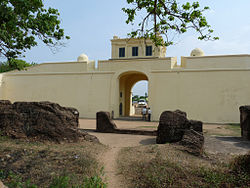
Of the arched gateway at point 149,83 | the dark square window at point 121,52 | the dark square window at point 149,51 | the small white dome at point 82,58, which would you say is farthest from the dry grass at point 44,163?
the small white dome at point 82,58

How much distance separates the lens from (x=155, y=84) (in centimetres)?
1761

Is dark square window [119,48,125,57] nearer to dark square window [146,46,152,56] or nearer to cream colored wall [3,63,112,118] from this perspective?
dark square window [146,46,152,56]

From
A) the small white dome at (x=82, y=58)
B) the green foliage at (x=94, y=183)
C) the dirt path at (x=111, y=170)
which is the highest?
the small white dome at (x=82, y=58)

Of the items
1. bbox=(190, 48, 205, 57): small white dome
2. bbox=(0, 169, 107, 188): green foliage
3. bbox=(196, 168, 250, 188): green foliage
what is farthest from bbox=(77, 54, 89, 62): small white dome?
bbox=(196, 168, 250, 188): green foliage

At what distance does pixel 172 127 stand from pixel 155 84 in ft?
36.6

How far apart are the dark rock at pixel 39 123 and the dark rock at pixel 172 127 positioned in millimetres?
2676

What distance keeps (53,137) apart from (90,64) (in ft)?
47.5

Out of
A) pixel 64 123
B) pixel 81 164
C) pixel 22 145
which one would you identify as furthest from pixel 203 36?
pixel 22 145

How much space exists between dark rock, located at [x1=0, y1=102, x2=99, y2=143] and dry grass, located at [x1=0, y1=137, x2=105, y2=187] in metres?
0.66

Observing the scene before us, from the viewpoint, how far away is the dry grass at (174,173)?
11.0 feet

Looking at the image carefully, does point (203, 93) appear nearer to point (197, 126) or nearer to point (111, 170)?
point (197, 126)

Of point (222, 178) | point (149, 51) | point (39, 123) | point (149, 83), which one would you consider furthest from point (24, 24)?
point (149, 51)

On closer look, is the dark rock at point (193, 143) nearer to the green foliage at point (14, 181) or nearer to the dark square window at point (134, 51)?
the green foliage at point (14, 181)

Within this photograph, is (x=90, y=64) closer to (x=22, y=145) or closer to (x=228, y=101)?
(x=228, y=101)
